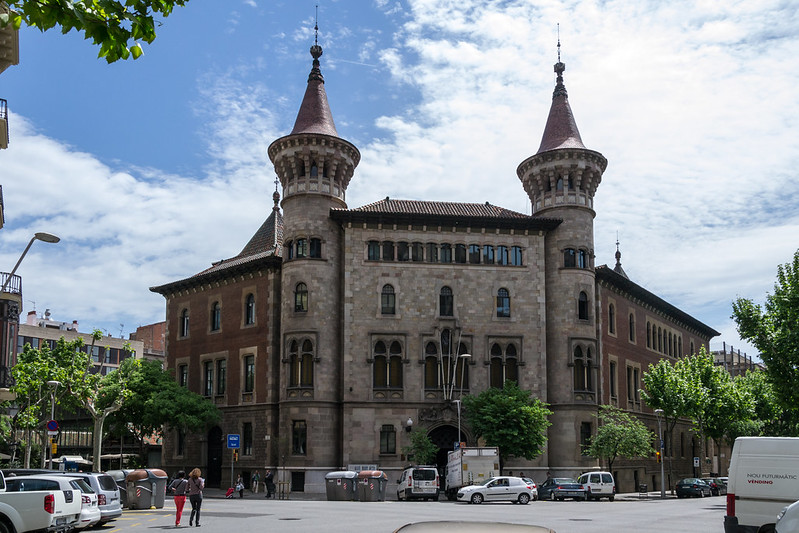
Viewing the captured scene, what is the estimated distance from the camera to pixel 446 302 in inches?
1998

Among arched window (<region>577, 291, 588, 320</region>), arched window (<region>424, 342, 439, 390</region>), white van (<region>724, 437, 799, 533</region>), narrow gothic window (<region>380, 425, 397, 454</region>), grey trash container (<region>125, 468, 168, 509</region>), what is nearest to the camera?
white van (<region>724, 437, 799, 533</region>)

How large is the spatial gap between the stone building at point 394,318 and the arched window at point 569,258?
0.13m

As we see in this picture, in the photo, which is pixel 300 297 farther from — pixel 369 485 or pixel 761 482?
pixel 761 482

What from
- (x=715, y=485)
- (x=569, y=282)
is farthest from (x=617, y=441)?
(x=715, y=485)

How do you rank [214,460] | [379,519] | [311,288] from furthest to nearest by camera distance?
[214,460]
[311,288]
[379,519]

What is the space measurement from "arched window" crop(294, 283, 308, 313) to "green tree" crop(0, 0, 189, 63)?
136 feet

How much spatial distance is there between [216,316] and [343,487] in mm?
19317

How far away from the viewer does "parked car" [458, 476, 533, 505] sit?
38.8 m

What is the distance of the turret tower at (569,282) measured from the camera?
50438 millimetres

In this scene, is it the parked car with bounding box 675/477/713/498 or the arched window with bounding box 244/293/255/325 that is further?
the arched window with bounding box 244/293/255/325

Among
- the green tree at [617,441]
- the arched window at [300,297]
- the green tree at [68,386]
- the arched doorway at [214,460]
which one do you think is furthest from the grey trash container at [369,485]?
the arched doorway at [214,460]

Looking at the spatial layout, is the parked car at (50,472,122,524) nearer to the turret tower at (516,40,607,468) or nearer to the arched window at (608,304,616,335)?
the turret tower at (516,40,607,468)

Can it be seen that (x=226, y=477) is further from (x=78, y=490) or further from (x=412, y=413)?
(x=78, y=490)

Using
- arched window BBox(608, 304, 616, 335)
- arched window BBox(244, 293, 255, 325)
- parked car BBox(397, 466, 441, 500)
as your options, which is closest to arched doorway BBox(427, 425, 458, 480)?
parked car BBox(397, 466, 441, 500)
